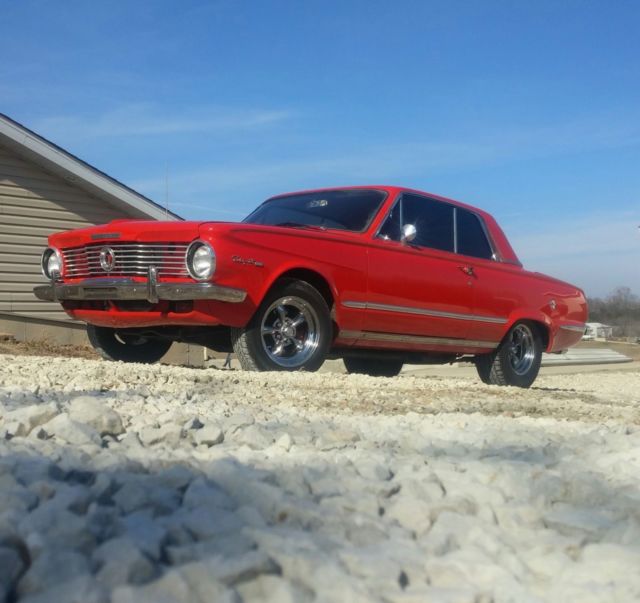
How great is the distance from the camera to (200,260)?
19.1ft

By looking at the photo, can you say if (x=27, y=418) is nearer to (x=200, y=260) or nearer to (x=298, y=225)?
(x=200, y=260)

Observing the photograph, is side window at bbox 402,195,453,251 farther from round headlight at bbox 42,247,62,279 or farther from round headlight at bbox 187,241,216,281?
round headlight at bbox 42,247,62,279

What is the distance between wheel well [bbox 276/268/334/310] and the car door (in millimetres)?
378

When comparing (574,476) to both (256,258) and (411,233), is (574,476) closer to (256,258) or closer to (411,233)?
(256,258)

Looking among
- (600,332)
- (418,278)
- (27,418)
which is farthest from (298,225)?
(600,332)

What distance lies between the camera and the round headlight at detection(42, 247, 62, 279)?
271 inches

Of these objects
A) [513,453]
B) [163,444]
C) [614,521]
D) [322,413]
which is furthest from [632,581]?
[322,413]

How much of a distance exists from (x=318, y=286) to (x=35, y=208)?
732 cm

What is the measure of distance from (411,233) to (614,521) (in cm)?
468

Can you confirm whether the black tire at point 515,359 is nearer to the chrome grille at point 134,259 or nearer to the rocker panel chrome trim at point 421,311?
the rocker panel chrome trim at point 421,311

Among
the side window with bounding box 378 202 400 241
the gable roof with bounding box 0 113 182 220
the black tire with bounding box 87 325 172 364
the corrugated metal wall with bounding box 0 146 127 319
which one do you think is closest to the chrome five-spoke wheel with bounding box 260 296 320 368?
the side window with bounding box 378 202 400 241

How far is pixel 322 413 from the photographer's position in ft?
13.3

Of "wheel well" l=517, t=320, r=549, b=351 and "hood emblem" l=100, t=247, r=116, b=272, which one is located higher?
"hood emblem" l=100, t=247, r=116, b=272

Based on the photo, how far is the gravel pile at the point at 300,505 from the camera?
183 centimetres
